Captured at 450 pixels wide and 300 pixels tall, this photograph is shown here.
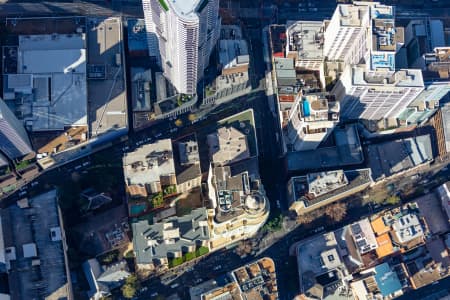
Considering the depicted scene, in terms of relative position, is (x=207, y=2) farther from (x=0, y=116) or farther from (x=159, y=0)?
(x=0, y=116)

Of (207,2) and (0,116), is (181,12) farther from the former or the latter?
(0,116)

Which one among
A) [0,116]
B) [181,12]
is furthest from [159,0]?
[0,116]

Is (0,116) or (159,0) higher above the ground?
(159,0)

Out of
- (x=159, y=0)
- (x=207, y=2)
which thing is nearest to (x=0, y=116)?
(x=159, y=0)

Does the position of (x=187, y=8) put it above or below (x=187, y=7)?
below

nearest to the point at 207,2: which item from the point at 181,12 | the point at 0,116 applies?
the point at 181,12

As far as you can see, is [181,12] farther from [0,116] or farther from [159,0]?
[0,116]

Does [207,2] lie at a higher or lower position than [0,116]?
higher
